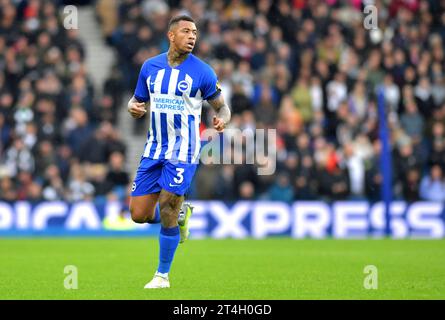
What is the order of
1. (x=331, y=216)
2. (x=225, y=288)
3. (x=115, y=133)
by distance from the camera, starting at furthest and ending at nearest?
(x=115, y=133)
(x=331, y=216)
(x=225, y=288)

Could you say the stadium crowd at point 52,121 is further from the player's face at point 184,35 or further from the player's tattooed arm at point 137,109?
the player's face at point 184,35

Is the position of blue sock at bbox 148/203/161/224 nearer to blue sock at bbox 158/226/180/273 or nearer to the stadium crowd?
blue sock at bbox 158/226/180/273

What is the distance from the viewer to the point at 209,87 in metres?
10.5

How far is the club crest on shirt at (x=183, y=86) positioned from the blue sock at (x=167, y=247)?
1.38 metres

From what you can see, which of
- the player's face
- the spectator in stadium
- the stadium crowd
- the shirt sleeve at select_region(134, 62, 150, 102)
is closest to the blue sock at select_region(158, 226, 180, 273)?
the shirt sleeve at select_region(134, 62, 150, 102)

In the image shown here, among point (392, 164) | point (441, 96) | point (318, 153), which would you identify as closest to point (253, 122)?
point (318, 153)

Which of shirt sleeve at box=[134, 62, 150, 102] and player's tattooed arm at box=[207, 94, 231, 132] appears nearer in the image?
player's tattooed arm at box=[207, 94, 231, 132]

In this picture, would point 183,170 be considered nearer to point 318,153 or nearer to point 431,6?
point 318,153

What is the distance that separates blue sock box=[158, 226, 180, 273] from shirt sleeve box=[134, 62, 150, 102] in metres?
1.36

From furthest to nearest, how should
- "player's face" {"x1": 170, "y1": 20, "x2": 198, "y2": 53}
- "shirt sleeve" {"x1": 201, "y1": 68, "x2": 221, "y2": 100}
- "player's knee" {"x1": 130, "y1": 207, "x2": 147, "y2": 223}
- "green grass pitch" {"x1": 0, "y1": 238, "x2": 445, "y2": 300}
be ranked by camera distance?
"player's knee" {"x1": 130, "y1": 207, "x2": 147, "y2": 223} < "shirt sleeve" {"x1": 201, "y1": 68, "x2": 221, "y2": 100} < "player's face" {"x1": 170, "y1": 20, "x2": 198, "y2": 53} < "green grass pitch" {"x1": 0, "y1": 238, "x2": 445, "y2": 300}

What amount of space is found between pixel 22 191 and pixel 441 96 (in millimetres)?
9189

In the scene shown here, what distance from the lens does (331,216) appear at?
20.8 m

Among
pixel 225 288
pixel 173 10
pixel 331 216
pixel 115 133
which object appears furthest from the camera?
pixel 173 10

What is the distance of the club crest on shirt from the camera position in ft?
33.9
